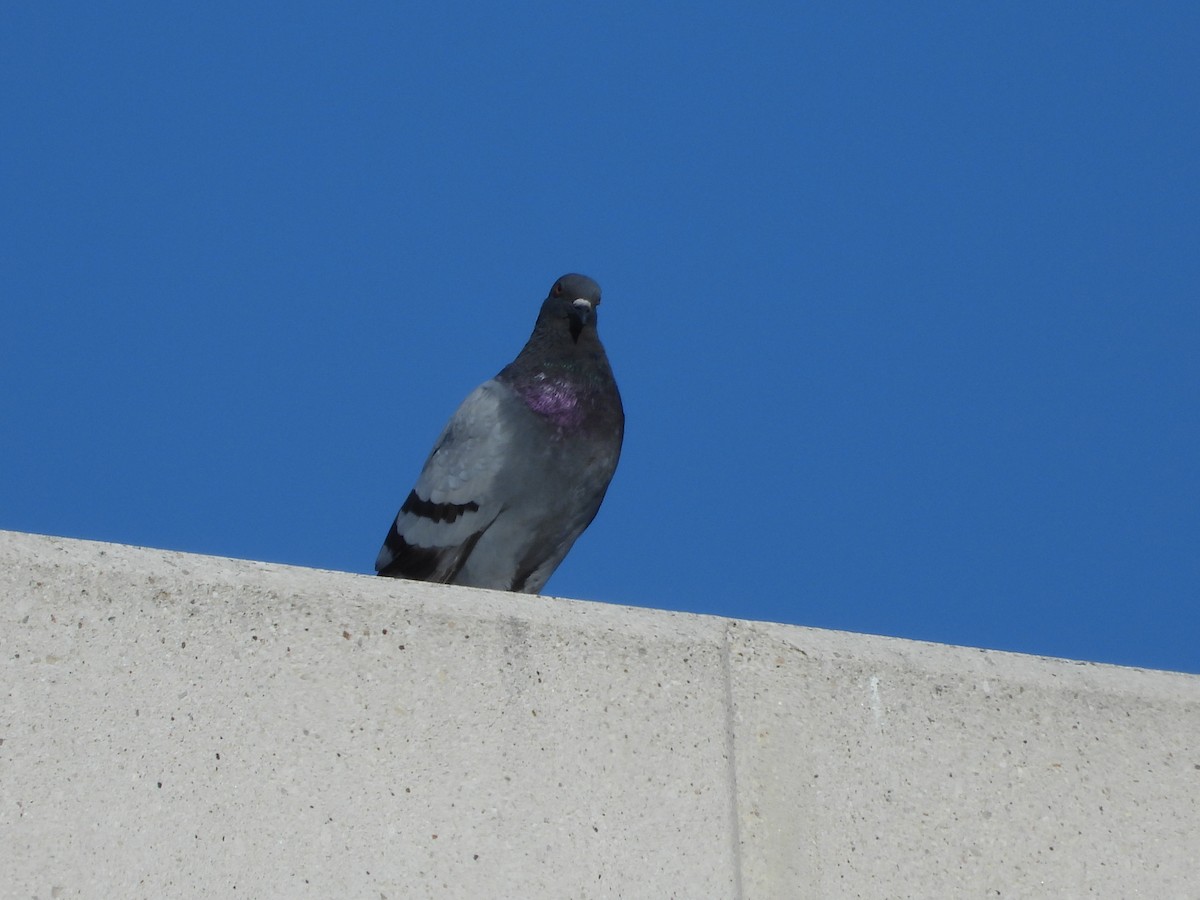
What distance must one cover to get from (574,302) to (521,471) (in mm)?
719

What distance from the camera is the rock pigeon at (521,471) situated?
15.7 feet

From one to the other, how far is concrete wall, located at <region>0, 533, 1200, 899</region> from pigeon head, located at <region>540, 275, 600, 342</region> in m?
2.08

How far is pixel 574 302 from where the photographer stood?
16.9ft

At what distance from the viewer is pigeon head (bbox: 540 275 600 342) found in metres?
5.11

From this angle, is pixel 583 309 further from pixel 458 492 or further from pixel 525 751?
pixel 525 751

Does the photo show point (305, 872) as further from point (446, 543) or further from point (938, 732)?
point (446, 543)

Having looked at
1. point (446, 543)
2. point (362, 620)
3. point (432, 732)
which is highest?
point (446, 543)

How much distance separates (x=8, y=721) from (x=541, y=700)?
999mm

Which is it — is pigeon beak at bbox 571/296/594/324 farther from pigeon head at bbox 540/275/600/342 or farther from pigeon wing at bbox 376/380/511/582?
pigeon wing at bbox 376/380/511/582

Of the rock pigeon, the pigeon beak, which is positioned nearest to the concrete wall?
the rock pigeon

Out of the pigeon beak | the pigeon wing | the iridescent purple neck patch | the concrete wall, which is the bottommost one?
the concrete wall

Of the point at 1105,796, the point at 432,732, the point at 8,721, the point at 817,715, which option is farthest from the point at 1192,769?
the point at 8,721

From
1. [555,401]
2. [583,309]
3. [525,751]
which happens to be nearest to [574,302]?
[583,309]

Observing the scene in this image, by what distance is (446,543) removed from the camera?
4.91m
